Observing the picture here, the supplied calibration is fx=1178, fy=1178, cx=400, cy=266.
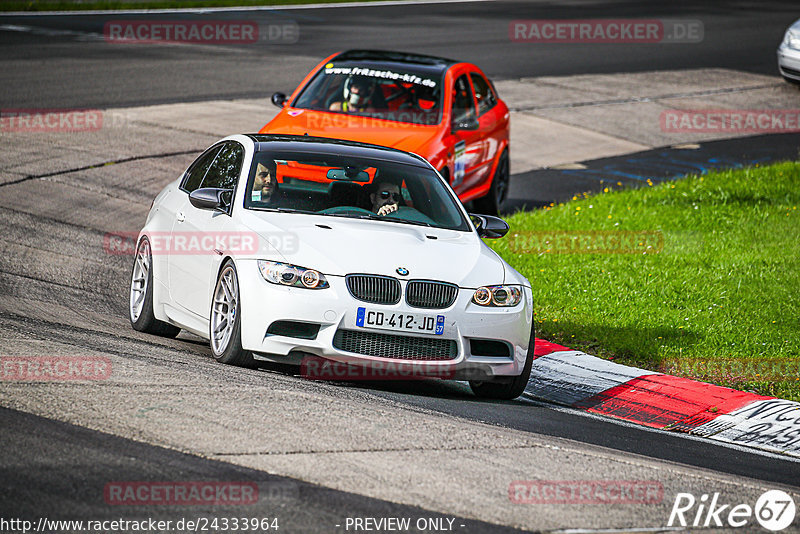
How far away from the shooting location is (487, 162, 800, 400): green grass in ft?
31.5

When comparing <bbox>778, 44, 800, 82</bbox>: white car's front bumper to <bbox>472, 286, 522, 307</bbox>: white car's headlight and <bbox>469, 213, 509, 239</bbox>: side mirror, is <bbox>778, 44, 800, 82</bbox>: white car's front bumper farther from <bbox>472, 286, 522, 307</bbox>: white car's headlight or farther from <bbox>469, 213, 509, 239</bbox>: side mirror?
<bbox>472, 286, 522, 307</bbox>: white car's headlight

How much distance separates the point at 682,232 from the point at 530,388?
535 cm

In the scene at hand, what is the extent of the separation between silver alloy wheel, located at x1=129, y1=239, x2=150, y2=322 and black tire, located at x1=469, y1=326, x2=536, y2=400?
2.71 m

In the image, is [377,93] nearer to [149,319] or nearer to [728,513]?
[149,319]

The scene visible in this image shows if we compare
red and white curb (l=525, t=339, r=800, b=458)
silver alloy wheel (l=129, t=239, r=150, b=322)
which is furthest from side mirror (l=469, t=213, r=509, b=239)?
silver alloy wheel (l=129, t=239, r=150, b=322)

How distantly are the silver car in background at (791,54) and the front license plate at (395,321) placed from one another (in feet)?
62.1

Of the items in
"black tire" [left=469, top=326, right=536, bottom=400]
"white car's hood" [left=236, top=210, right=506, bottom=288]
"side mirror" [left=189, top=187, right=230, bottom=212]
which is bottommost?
"black tire" [left=469, top=326, right=536, bottom=400]

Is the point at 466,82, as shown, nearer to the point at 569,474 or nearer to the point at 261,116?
the point at 261,116

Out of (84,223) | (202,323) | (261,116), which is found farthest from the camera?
(261,116)

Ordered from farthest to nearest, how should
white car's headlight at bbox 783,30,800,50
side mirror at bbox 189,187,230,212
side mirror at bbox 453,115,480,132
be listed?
white car's headlight at bbox 783,30,800,50
side mirror at bbox 453,115,480,132
side mirror at bbox 189,187,230,212

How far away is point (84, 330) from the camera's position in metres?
8.35

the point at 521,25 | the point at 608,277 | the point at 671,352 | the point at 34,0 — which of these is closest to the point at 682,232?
the point at 608,277

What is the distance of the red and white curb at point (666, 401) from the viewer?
26.2ft

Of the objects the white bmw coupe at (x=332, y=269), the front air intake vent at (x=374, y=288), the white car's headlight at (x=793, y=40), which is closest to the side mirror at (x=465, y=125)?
the white bmw coupe at (x=332, y=269)
